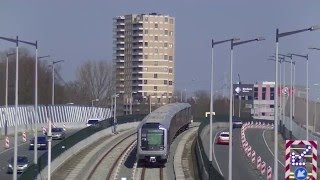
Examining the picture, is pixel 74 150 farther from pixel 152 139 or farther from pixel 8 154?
pixel 152 139

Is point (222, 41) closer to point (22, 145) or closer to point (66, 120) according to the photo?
point (22, 145)

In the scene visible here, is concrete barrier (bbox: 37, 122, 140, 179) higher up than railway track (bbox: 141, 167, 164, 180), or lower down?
higher up

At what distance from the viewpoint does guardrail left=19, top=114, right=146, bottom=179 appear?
45.6 metres

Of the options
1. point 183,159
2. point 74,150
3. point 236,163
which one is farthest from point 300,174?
point 74,150

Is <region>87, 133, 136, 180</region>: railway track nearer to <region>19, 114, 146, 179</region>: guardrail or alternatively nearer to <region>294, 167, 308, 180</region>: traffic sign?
<region>19, 114, 146, 179</region>: guardrail

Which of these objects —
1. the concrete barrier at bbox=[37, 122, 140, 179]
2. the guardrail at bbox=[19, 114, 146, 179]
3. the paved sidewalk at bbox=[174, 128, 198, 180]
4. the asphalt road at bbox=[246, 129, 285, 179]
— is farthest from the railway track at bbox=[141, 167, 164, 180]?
the asphalt road at bbox=[246, 129, 285, 179]

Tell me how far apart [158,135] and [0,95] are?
82412 mm

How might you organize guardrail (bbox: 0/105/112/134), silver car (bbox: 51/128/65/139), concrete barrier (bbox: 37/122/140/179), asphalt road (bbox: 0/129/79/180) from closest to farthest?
1. concrete barrier (bbox: 37/122/140/179)
2. asphalt road (bbox: 0/129/79/180)
3. silver car (bbox: 51/128/65/139)
4. guardrail (bbox: 0/105/112/134)

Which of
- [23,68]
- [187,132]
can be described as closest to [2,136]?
[187,132]

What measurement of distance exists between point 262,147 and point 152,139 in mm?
32094

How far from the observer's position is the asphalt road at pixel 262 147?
7219cm

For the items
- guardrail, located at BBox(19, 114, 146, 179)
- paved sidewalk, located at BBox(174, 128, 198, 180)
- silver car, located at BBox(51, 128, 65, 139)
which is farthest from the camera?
silver car, located at BBox(51, 128, 65, 139)

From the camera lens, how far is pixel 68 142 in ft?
222

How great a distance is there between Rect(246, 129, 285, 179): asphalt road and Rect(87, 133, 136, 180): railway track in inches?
440
